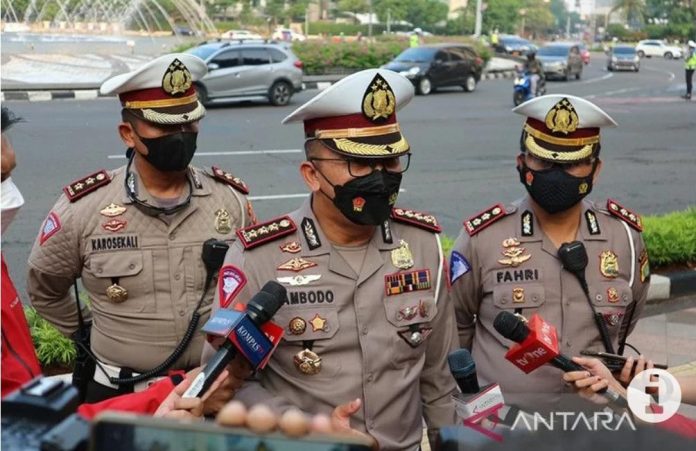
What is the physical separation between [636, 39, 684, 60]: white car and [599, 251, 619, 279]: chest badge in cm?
5472

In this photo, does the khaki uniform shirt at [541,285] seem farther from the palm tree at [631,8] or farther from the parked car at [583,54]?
the palm tree at [631,8]

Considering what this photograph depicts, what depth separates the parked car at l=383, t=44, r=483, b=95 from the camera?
77.6 ft

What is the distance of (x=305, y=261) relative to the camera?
2.46 m

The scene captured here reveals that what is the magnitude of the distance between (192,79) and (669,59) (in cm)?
5464

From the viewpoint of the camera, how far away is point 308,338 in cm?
236

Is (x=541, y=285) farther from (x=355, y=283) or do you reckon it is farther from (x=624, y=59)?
(x=624, y=59)

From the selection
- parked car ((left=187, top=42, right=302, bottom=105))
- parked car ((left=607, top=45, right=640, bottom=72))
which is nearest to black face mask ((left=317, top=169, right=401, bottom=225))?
parked car ((left=187, top=42, right=302, bottom=105))

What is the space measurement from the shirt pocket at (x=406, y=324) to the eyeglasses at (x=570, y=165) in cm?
79

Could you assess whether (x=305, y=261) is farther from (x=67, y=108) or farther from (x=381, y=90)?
(x=67, y=108)

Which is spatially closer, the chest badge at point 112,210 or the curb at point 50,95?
the chest badge at point 112,210

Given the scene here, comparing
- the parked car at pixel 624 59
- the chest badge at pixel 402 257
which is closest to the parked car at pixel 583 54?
the parked car at pixel 624 59

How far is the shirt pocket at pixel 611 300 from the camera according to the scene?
2.93 m

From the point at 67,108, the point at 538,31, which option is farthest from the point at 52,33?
the point at 538,31

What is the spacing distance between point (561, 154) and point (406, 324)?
93 centimetres
